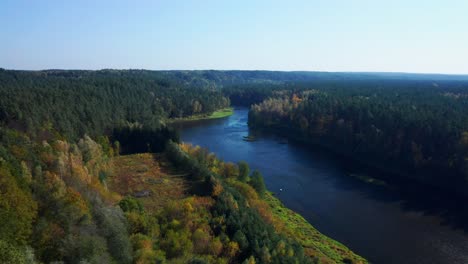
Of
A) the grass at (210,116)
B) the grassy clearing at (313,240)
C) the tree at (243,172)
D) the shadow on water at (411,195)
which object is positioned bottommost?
the grass at (210,116)

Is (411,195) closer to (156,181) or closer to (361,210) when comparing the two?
(361,210)

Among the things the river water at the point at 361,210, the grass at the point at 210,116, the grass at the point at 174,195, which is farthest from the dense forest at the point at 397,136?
the grass at the point at 210,116

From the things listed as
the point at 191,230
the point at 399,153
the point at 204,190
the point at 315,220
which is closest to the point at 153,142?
the point at 204,190

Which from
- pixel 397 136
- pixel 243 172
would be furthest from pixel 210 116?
pixel 243 172

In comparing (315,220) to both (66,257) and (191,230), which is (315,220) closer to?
(191,230)

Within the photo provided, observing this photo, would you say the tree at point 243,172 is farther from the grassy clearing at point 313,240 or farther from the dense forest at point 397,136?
the dense forest at point 397,136

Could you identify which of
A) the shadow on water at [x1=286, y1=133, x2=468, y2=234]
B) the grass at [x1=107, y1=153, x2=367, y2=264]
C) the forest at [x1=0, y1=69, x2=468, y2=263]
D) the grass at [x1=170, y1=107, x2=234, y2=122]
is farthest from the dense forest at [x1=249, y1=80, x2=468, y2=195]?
the grass at [x1=170, y1=107, x2=234, y2=122]
